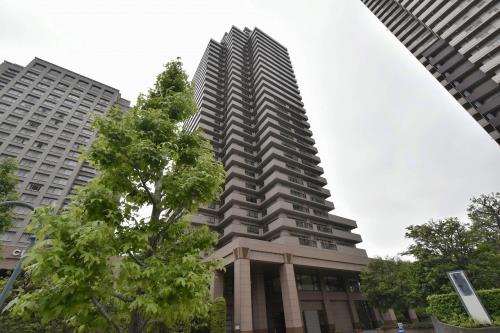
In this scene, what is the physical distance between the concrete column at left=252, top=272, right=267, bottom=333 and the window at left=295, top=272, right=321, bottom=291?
495cm

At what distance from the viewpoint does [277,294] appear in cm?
2902

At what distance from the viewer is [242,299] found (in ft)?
67.2

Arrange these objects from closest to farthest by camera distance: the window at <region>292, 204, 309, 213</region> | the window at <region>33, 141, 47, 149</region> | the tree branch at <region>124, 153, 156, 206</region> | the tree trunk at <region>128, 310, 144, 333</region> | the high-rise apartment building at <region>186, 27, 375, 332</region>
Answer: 1. the tree trunk at <region>128, 310, 144, 333</region>
2. the tree branch at <region>124, 153, 156, 206</region>
3. the high-rise apartment building at <region>186, 27, 375, 332</region>
4. the window at <region>292, 204, 309, 213</region>
5. the window at <region>33, 141, 47, 149</region>

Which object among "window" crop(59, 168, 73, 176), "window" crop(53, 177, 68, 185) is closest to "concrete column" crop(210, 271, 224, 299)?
"window" crop(53, 177, 68, 185)

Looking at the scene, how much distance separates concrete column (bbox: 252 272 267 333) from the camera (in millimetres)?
24812

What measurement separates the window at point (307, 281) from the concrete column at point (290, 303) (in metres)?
6.69

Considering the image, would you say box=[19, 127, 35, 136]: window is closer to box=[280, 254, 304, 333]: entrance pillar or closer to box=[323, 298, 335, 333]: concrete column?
box=[280, 254, 304, 333]: entrance pillar

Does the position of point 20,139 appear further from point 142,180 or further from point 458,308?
point 458,308

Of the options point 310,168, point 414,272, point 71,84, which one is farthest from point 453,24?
point 71,84

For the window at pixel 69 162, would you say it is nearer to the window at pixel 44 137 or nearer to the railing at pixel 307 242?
the window at pixel 44 137

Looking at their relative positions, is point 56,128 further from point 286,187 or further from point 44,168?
point 286,187

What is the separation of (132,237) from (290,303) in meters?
21.2

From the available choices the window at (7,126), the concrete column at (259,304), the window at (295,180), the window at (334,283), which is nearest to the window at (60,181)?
the window at (7,126)

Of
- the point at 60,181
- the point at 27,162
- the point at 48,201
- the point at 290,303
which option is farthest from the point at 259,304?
the point at 27,162
